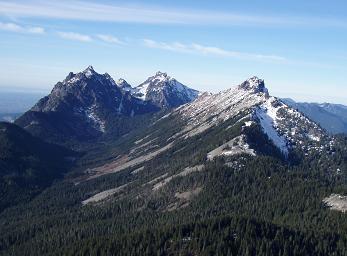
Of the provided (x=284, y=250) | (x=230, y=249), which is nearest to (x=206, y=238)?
(x=230, y=249)

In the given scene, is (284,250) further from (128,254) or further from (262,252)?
(128,254)

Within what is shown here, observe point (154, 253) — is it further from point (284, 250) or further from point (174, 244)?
point (284, 250)

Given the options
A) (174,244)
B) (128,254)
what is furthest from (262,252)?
(128,254)

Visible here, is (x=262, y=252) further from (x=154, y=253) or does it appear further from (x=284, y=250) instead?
(x=154, y=253)

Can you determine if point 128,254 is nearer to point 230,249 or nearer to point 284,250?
point 230,249

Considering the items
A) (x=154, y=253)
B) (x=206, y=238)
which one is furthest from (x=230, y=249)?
(x=154, y=253)
